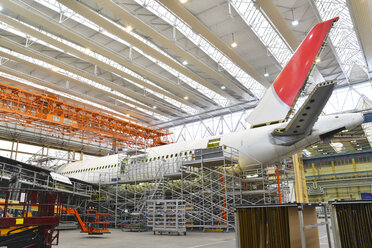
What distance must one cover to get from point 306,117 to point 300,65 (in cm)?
181

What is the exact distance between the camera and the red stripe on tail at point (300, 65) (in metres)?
9.14

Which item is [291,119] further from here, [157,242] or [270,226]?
[157,242]

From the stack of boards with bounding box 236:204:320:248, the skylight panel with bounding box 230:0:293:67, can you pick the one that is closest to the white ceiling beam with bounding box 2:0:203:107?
the skylight panel with bounding box 230:0:293:67

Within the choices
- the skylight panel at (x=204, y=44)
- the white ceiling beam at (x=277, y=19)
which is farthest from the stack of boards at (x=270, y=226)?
the skylight panel at (x=204, y=44)

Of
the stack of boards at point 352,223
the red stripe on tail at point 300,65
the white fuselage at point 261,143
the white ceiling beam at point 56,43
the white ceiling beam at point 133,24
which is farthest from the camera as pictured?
the white ceiling beam at point 56,43

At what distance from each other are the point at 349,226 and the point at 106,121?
26.6 metres

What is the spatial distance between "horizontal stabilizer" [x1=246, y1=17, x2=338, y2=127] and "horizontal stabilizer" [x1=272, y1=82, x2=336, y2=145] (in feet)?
2.03

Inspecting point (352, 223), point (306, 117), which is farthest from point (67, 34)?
point (352, 223)

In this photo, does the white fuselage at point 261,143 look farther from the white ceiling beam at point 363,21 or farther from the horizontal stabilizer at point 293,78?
the white ceiling beam at point 363,21

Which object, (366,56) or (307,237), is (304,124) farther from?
(366,56)

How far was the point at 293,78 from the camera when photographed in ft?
32.1

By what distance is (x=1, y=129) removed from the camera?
92.5ft

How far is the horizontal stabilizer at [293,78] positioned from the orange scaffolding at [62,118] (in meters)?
12.6

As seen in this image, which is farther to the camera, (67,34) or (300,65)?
(67,34)
